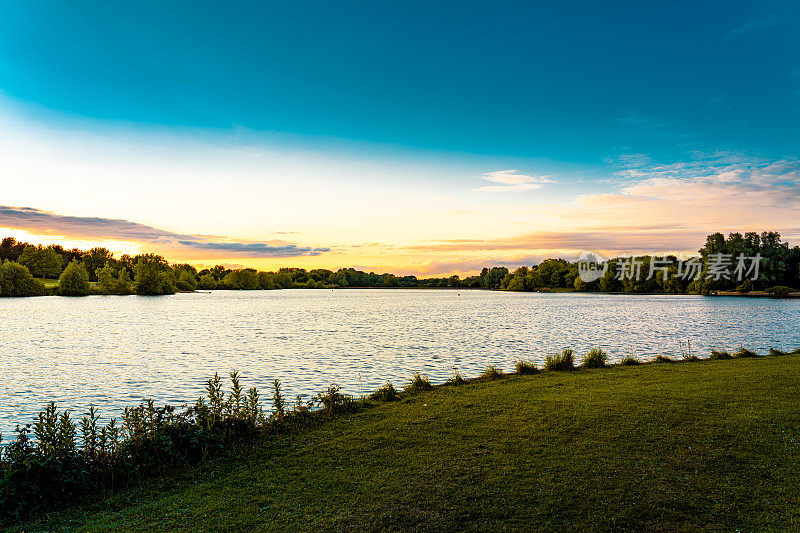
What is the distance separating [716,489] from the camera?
7297 mm

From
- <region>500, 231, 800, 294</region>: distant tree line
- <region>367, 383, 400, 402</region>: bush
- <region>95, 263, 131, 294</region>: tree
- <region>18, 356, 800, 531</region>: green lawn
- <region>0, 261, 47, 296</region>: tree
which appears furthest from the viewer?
<region>95, 263, 131, 294</region>: tree

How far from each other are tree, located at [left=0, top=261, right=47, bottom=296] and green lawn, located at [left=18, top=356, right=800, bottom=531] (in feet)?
496

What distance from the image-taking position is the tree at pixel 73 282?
13250cm

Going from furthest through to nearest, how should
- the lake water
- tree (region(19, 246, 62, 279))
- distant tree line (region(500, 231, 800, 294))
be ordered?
tree (region(19, 246, 62, 279))
distant tree line (region(500, 231, 800, 294))
the lake water

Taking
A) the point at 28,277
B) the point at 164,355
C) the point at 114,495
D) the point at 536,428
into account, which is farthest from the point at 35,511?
the point at 28,277

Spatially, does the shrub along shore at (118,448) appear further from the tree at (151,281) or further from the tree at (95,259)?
the tree at (95,259)

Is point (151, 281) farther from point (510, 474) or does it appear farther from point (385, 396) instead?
point (510, 474)

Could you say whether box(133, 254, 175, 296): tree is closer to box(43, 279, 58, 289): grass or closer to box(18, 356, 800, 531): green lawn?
box(43, 279, 58, 289): grass

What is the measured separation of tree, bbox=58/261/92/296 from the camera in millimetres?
132500

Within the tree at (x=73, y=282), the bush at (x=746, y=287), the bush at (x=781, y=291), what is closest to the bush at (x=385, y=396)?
the tree at (x=73, y=282)

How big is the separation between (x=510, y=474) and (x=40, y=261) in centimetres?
19880

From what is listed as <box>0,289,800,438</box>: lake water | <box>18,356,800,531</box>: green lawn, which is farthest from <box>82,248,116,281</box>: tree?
<box>18,356,800,531</box>: green lawn

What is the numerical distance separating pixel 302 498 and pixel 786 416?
37.9ft

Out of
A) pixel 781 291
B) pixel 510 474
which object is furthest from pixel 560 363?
pixel 781 291
